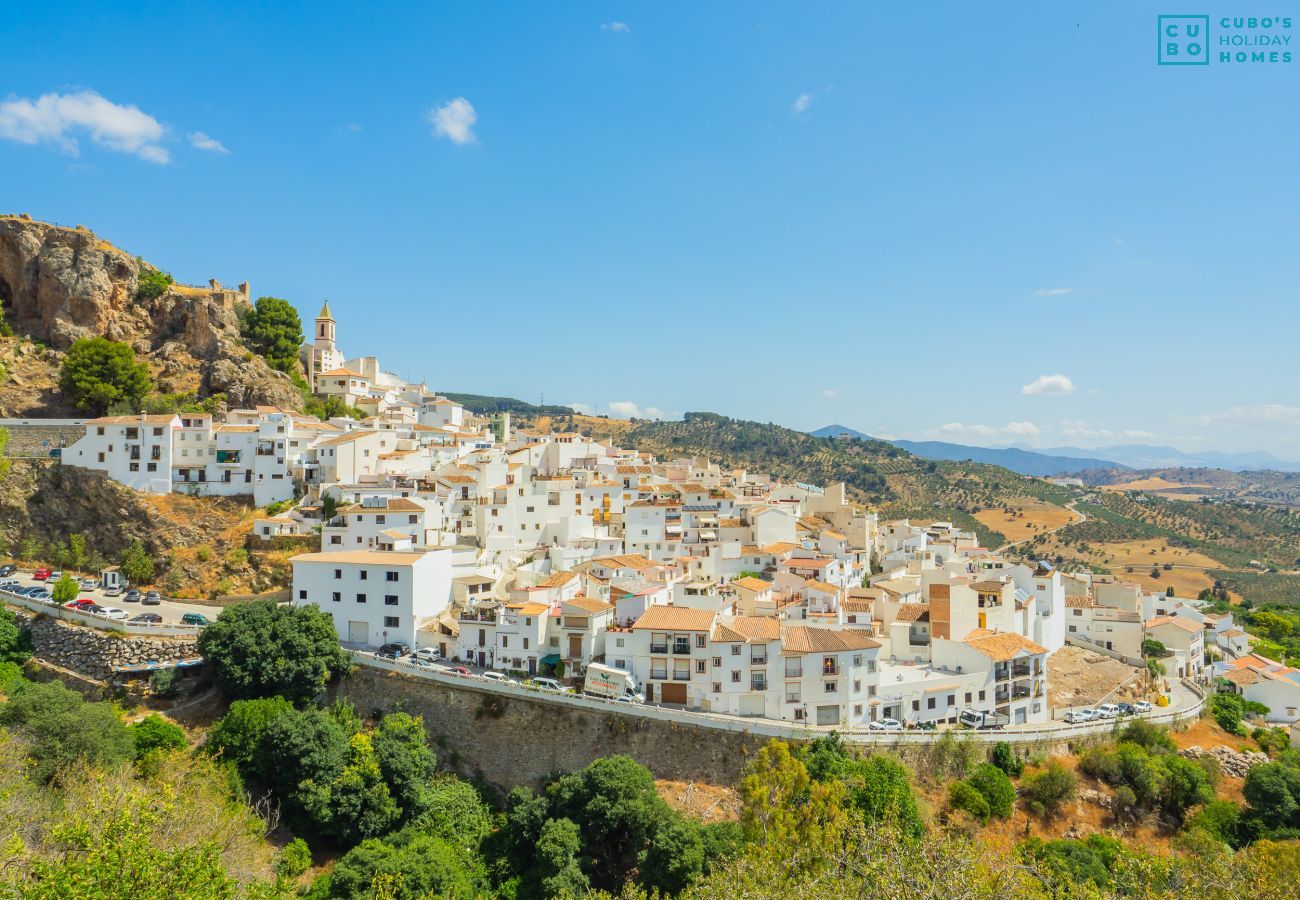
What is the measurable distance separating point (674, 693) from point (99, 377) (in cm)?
4399

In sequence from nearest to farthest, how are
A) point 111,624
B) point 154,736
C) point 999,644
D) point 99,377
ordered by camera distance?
point 154,736
point 111,624
point 999,644
point 99,377

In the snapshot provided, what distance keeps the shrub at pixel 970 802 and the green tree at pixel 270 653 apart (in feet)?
81.2

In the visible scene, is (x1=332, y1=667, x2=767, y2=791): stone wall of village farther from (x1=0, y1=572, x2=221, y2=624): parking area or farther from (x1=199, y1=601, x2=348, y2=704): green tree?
(x1=0, y1=572, x2=221, y2=624): parking area

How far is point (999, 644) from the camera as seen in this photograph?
36719 mm

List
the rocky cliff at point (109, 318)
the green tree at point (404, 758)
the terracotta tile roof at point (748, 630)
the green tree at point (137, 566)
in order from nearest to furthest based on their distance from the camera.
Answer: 1. the green tree at point (404, 758)
2. the terracotta tile roof at point (748, 630)
3. the green tree at point (137, 566)
4. the rocky cliff at point (109, 318)

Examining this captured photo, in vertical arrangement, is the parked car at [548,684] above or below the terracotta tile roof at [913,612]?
below

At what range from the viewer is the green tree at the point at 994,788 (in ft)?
99.8

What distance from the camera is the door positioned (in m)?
32.6

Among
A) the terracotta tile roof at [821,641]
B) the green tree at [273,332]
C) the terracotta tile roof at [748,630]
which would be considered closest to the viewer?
the terracotta tile roof at [821,641]

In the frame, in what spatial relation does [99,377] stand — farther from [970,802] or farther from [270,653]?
[970,802]

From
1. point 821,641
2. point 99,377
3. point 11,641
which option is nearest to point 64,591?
point 11,641

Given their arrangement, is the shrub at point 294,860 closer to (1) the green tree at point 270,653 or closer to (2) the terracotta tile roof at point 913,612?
(1) the green tree at point 270,653

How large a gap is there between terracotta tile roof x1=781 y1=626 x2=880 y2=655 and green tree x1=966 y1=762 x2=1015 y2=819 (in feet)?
19.6

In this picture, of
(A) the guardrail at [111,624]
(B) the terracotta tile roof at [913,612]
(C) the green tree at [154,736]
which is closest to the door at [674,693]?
(B) the terracotta tile roof at [913,612]
